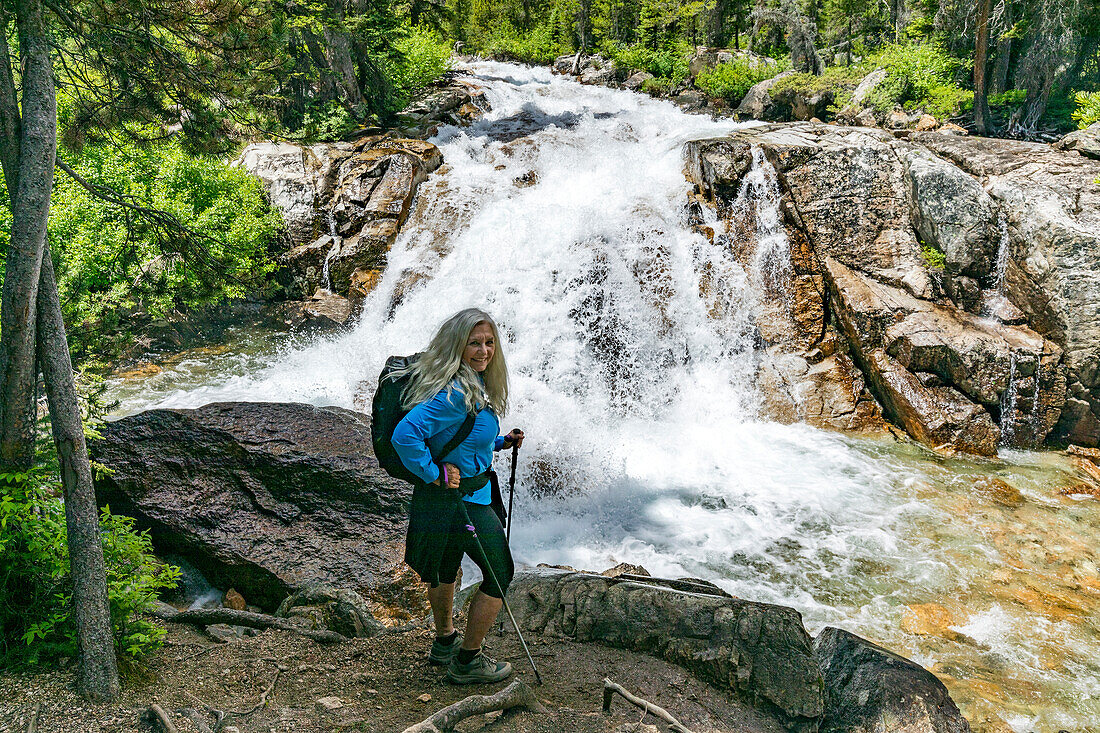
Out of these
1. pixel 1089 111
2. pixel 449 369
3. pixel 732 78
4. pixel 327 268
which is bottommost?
pixel 327 268

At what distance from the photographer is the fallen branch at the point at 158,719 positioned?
273cm

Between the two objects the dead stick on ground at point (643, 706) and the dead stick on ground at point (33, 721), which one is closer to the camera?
the dead stick on ground at point (33, 721)

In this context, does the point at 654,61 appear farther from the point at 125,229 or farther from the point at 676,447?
the point at 125,229

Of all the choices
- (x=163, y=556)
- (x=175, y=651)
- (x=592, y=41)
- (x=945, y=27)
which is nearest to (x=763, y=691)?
(x=175, y=651)

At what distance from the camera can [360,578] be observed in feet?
18.2

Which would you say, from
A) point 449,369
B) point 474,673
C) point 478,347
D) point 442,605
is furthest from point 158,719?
point 478,347

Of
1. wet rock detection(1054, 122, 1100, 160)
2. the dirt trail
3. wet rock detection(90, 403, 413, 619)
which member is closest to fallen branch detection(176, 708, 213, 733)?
the dirt trail

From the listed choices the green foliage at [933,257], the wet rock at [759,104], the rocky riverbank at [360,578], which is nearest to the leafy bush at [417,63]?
the wet rock at [759,104]

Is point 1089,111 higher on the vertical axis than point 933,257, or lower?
higher

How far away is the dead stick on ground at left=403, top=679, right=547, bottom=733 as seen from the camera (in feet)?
9.36

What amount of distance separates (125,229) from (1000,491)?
1259cm

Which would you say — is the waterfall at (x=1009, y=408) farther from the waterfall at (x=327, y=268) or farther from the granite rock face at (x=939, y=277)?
the waterfall at (x=327, y=268)

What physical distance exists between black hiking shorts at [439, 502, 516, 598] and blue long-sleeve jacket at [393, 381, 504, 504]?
0.09 meters

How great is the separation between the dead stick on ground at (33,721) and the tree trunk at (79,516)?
7.2 inches
